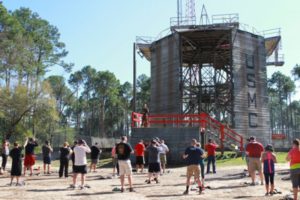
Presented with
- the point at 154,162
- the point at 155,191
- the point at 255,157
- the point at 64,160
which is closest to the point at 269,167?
the point at 255,157

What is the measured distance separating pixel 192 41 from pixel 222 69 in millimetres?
7702

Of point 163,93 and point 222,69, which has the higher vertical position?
point 222,69

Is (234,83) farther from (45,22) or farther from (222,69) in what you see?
(45,22)

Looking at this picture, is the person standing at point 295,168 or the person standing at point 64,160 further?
the person standing at point 64,160

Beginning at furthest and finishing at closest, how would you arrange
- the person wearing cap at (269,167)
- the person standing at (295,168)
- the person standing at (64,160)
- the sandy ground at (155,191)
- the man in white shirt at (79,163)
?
1. the person standing at (64,160)
2. the man in white shirt at (79,163)
3. the person wearing cap at (269,167)
4. the sandy ground at (155,191)
5. the person standing at (295,168)

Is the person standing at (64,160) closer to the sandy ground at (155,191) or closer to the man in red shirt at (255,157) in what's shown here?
the sandy ground at (155,191)

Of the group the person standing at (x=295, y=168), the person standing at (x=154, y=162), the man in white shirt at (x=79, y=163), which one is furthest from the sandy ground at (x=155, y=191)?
the person standing at (x=295, y=168)

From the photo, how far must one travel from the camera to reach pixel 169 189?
14172 millimetres

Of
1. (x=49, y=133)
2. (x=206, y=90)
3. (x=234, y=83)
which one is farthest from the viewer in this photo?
(x=49, y=133)

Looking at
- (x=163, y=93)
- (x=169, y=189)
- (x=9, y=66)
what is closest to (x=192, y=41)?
(x=163, y=93)

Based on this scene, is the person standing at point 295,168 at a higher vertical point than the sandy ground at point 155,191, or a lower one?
higher

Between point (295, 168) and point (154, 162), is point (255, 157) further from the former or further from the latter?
point (295, 168)

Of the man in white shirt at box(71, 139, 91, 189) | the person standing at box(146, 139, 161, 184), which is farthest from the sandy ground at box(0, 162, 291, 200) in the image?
the man in white shirt at box(71, 139, 91, 189)

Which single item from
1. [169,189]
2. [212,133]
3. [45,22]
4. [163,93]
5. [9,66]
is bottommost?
[169,189]
